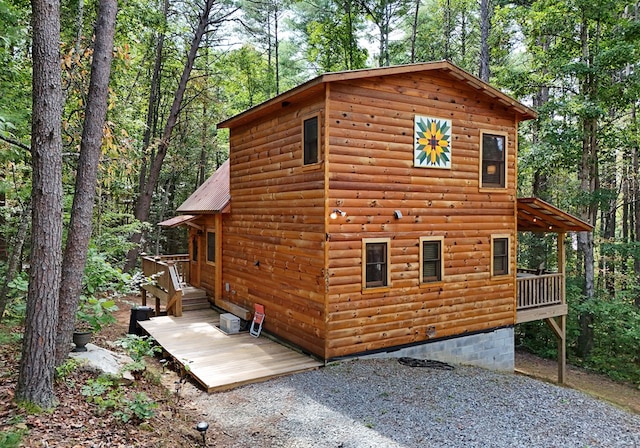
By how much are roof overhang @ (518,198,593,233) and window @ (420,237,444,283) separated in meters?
2.97

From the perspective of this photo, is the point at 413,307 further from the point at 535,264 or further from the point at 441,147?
the point at 535,264

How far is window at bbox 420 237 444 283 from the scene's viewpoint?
8.80 m

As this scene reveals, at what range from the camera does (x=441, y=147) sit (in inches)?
355

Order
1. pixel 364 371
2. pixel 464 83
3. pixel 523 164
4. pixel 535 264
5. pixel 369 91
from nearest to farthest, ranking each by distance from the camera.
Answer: pixel 364 371 → pixel 369 91 → pixel 464 83 → pixel 523 164 → pixel 535 264

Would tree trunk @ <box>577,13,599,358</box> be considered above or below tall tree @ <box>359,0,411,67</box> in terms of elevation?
below

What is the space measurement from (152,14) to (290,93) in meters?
6.37

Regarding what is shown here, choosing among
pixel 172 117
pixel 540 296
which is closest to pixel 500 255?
pixel 540 296

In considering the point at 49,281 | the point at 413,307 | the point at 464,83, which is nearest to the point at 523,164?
the point at 464,83

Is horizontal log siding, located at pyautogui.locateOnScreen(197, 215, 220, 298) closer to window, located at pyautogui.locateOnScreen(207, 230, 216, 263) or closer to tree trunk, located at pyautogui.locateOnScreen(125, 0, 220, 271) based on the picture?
window, located at pyautogui.locateOnScreen(207, 230, 216, 263)

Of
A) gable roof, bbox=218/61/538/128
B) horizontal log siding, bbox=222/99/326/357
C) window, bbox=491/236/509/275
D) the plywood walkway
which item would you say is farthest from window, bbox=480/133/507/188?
the plywood walkway

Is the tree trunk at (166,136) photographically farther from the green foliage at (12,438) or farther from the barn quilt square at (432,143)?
the green foliage at (12,438)

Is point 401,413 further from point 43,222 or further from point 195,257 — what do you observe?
point 195,257

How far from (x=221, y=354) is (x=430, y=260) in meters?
4.78

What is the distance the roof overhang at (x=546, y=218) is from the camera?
33.5 feet
